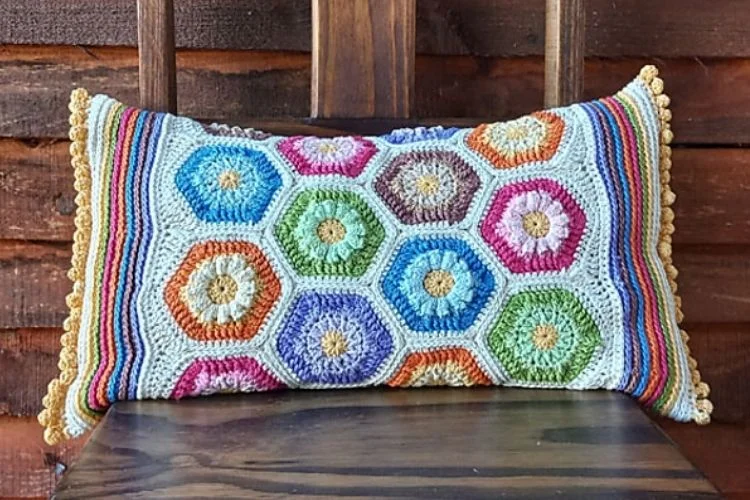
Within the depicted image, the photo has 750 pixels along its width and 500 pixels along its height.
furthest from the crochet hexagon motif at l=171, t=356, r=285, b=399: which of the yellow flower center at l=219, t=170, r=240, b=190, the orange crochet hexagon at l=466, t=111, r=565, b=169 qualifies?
the orange crochet hexagon at l=466, t=111, r=565, b=169

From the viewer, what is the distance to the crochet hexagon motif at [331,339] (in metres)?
0.55

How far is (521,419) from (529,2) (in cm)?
40

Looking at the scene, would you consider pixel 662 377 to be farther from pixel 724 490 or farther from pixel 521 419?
pixel 724 490

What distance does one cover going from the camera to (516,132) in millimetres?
587

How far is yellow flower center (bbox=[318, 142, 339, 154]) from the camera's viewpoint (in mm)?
578

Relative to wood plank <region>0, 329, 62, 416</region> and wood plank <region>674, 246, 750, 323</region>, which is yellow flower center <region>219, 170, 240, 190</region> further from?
wood plank <region>674, 246, 750, 323</region>

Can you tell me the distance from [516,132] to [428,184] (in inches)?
3.0

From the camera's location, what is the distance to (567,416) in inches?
20.3

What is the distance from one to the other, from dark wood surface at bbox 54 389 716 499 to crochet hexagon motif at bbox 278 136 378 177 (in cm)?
15

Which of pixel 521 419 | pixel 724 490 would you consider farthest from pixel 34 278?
pixel 724 490

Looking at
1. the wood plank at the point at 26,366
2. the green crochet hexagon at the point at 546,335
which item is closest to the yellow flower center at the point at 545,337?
the green crochet hexagon at the point at 546,335

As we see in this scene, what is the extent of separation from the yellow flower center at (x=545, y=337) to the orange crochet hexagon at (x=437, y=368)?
0.14 ft

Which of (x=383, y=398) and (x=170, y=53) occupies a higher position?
(x=170, y=53)

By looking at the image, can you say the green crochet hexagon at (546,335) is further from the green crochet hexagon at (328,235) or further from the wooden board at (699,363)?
the wooden board at (699,363)
